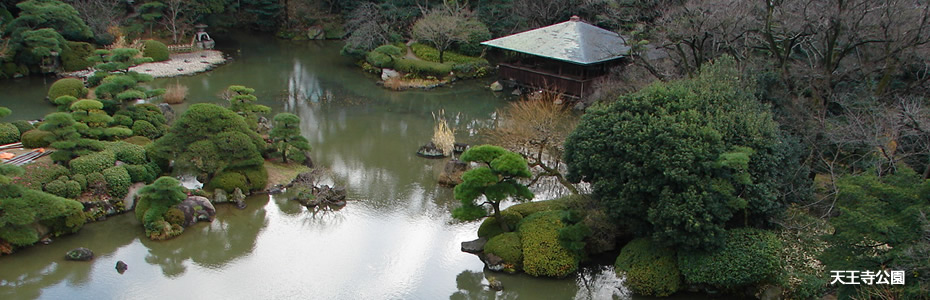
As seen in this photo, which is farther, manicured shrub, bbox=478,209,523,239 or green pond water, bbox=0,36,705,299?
manicured shrub, bbox=478,209,523,239

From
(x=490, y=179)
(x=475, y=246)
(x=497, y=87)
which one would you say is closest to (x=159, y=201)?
(x=475, y=246)

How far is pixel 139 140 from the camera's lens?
1758 cm

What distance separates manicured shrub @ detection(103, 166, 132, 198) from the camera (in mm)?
15234

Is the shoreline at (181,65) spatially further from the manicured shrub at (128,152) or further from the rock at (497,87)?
the rock at (497,87)

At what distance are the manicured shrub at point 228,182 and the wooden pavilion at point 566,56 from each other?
1163 cm

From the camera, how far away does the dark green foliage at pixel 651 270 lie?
12195mm

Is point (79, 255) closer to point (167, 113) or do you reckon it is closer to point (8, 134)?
point (8, 134)

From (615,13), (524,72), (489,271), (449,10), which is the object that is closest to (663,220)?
(489,271)

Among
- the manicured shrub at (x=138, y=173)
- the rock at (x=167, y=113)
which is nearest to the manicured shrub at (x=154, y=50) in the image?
the rock at (x=167, y=113)

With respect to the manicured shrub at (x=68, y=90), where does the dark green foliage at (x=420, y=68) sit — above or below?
above

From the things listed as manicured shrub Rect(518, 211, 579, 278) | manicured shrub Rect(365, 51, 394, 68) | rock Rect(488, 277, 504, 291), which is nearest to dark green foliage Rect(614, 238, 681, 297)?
manicured shrub Rect(518, 211, 579, 278)

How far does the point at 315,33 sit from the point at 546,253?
26074mm

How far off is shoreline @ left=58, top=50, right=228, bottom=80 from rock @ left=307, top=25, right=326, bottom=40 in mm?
5736

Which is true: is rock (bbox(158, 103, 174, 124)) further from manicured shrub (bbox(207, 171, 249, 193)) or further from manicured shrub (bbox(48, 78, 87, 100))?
manicured shrub (bbox(207, 171, 249, 193))
